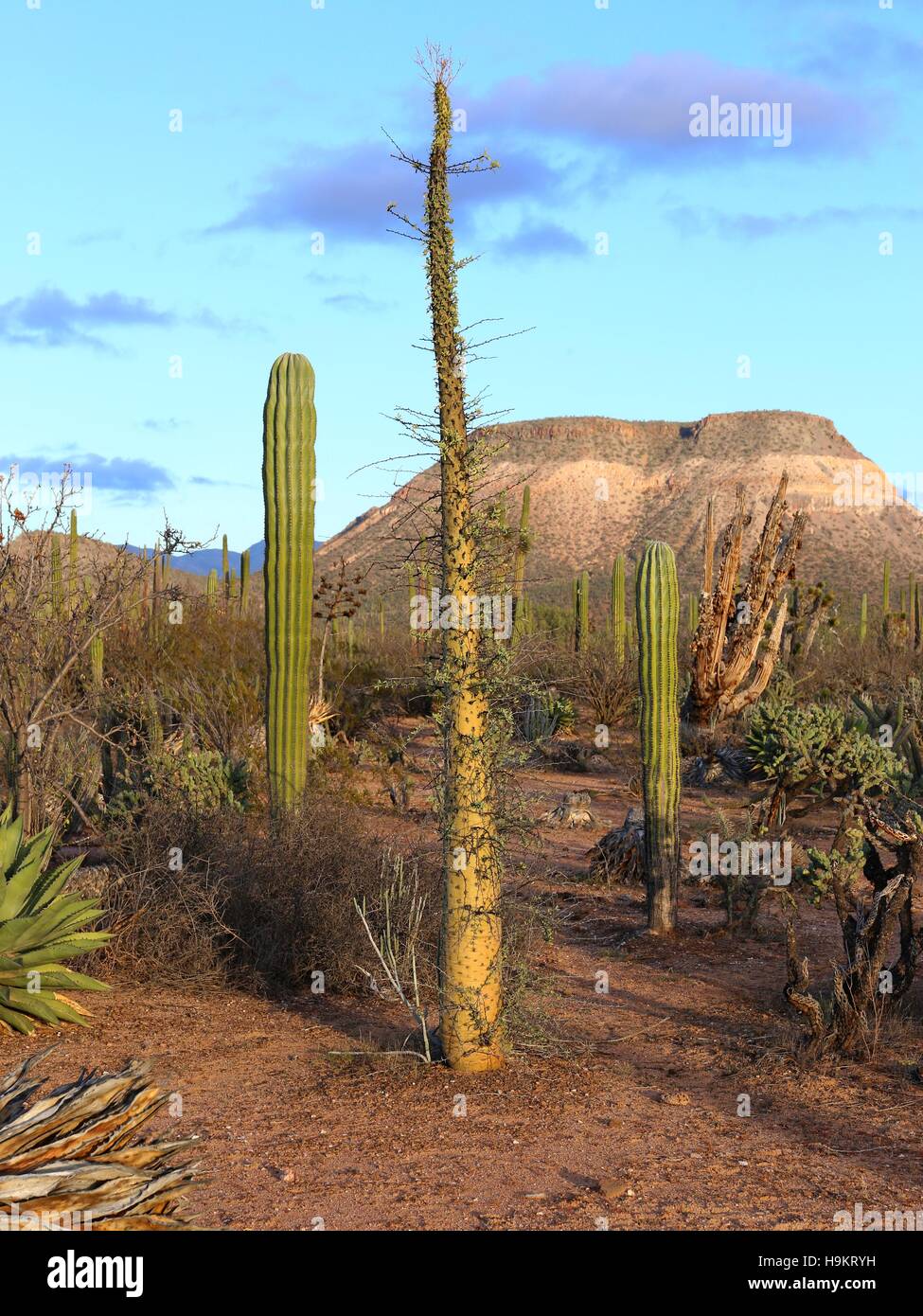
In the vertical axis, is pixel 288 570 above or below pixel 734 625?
above

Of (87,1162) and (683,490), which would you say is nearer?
(87,1162)

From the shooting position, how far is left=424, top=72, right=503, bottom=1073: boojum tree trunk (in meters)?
5.57

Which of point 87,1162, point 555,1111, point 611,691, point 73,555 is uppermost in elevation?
point 73,555

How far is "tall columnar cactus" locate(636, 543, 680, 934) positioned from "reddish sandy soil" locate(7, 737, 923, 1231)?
817 millimetres

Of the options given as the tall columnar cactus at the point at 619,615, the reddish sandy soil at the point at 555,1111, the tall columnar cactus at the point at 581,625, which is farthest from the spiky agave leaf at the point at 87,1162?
the tall columnar cactus at the point at 581,625

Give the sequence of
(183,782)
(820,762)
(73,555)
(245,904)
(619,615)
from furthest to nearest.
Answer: (619,615)
(73,555)
(820,762)
(183,782)
(245,904)

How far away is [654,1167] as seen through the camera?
15.2 ft

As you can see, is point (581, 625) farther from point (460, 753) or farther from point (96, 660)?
point (460, 753)

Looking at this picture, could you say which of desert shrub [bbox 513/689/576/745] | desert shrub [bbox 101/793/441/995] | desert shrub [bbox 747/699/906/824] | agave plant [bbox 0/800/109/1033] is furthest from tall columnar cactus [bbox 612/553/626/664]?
agave plant [bbox 0/800/109/1033]

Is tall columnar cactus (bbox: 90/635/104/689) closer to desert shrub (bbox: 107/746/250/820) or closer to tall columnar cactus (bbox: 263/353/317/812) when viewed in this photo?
desert shrub (bbox: 107/746/250/820)

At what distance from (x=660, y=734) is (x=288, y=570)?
264 centimetres

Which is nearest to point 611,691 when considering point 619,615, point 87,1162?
point 619,615

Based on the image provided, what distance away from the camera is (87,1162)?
2.94m
